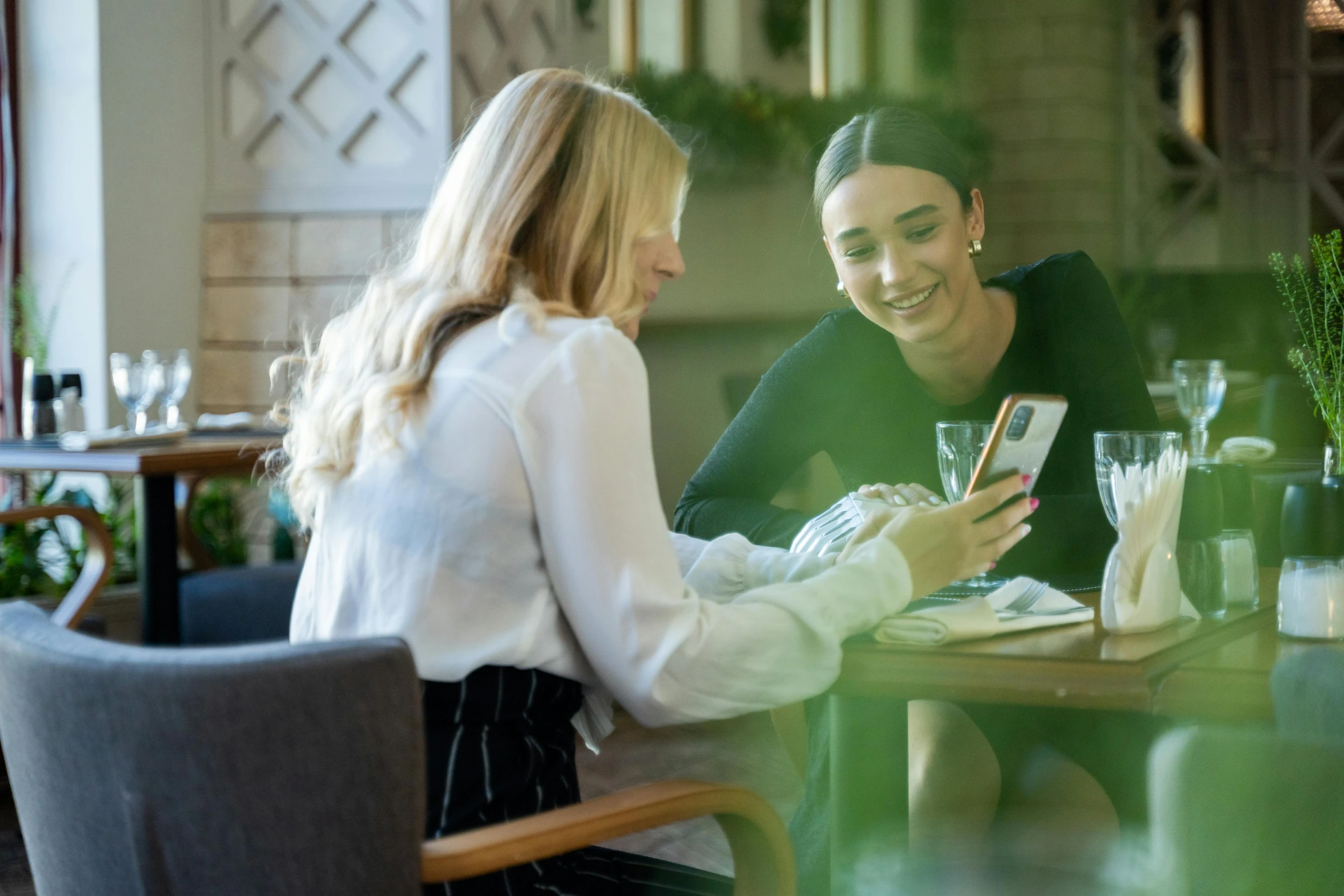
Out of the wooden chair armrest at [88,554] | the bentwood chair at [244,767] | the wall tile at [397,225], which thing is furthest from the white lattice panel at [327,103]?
the bentwood chair at [244,767]

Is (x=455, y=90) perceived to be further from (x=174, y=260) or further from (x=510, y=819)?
(x=510, y=819)

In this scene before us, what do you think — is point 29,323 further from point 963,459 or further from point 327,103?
point 963,459

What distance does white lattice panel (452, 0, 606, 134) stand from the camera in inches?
131

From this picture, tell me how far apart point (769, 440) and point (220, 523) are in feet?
6.73

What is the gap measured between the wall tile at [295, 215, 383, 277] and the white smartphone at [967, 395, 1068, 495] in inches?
97.9

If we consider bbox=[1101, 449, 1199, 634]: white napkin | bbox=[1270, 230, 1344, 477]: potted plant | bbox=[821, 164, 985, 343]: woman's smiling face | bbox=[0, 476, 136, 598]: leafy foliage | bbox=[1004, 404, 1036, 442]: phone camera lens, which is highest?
bbox=[821, 164, 985, 343]: woman's smiling face

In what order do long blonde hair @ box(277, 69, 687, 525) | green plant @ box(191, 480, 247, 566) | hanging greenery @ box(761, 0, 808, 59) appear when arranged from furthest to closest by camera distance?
hanging greenery @ box(761, 0, 808, 59)
green plant @ box(191, 480, 247, 566)
long blonde hair @ box(277, 69, 687, 525)

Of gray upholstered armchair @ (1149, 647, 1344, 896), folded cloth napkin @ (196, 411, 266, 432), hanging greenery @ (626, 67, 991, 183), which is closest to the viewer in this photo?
gray upholstered armchair @ (1149, 647, 1344, 896)

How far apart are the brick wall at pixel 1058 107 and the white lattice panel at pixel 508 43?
2.96 meters

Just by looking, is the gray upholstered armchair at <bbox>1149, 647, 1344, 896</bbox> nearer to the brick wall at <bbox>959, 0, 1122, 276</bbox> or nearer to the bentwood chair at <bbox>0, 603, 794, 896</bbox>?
the bentwood chair at <bbox>0, 603, 794, 896</bbox>

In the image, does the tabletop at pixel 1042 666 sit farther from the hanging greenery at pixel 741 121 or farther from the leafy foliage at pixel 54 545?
the hanging greenery at pixel 741 121

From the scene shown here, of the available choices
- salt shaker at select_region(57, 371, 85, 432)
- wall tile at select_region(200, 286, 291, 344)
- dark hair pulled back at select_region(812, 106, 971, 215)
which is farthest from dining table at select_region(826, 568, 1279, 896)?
wall tile at select_region(200, 286, 291, 344)

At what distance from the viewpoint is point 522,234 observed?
109cm

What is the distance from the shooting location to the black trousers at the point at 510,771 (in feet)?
3.25
